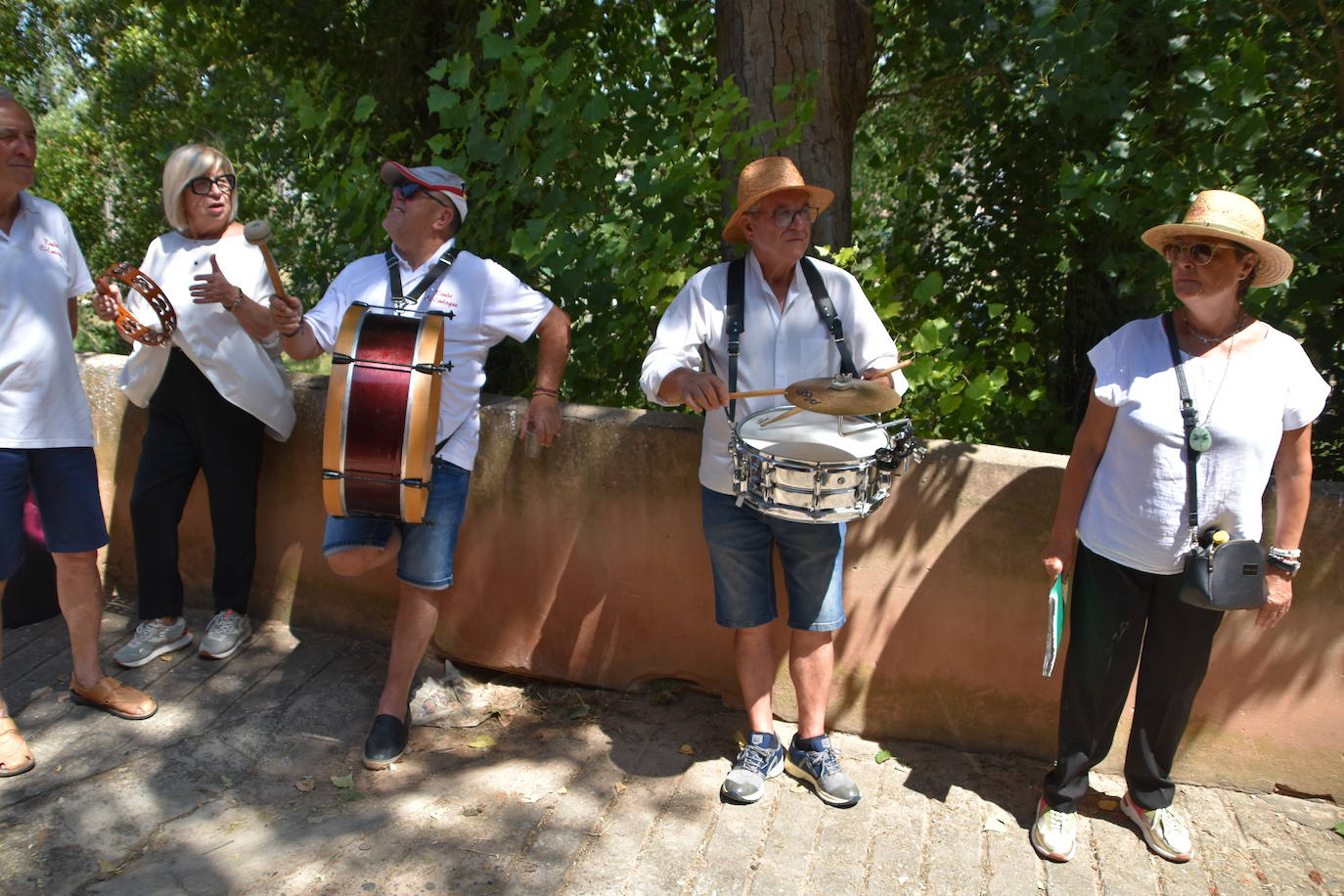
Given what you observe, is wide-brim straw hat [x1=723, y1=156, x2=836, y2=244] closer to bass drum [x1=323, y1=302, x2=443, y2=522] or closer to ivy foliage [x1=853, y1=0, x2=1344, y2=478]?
ivy foliage [x1=853, y1=0, x2=1344, y2=478]

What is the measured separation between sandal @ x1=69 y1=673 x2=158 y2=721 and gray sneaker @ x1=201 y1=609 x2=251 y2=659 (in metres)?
0.33

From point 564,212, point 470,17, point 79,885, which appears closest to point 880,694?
point 564,212

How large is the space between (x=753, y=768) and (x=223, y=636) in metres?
2.08

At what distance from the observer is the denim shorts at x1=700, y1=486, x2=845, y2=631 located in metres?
3.34

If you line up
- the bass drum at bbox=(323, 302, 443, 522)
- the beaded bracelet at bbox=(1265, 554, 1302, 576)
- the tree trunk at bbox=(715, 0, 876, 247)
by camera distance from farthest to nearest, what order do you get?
1. the tree trunk at bbox=(715, 0, 876, 247)
2. the bass drum at bbox=(323, 302, 443, 522)
3. the beaded bracelet at bbox=(1265, 554, 1302, 576)

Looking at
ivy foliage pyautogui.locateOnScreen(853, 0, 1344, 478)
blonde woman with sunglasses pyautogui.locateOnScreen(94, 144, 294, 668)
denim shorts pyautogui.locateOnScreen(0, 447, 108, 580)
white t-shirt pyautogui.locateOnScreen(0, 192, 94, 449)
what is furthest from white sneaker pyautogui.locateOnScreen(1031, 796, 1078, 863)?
white t-shirt pyautogui.locateOnScreen(0, 192, 94, 449)

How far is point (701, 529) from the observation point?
374 cm

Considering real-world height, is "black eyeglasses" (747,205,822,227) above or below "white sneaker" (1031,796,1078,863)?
above

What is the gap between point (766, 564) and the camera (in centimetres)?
346

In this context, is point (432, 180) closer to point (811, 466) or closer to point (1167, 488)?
point (811, 466)

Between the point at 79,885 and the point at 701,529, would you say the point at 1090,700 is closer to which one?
the point at 701,529

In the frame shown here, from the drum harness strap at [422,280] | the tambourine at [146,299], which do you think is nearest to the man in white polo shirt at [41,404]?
the tambourine at [146,299]

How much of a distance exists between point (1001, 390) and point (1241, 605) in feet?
4.49

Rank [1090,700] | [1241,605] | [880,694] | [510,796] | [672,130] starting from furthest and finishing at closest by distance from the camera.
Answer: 1. [672,130]
2. [880,694]
3. [510,796]
4. [1090,700]
5. [1241,605]
